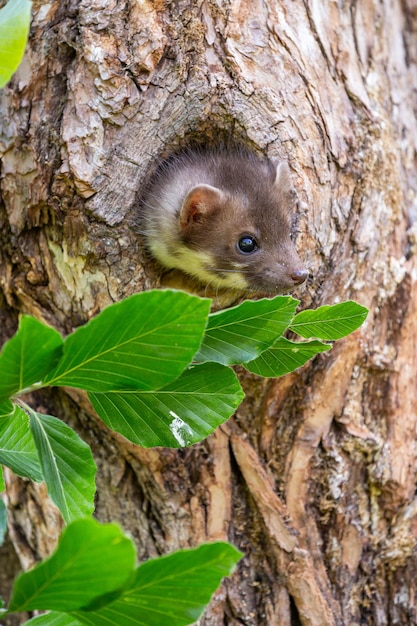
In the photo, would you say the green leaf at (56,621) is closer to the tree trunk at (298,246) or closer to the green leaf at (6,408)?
the green leaf at (6,408)

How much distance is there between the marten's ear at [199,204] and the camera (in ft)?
8.83

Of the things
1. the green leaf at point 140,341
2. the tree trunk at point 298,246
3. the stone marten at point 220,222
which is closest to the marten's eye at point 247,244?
the stone marten at point 220,222

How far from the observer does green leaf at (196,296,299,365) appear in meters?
1.50

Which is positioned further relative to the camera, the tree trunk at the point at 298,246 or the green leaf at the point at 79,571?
the tree trunk at the point at 298,246

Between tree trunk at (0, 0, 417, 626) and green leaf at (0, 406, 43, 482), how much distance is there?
0.92 meters

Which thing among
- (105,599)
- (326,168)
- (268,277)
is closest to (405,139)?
(326,168)

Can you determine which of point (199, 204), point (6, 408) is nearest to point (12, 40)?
point (6, 408)

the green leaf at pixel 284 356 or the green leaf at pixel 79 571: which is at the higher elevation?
the green leaf at pixel 284 356

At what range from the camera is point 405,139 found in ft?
10.5

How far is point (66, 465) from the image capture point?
4.91ft

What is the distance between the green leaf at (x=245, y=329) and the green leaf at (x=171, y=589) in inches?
18.8

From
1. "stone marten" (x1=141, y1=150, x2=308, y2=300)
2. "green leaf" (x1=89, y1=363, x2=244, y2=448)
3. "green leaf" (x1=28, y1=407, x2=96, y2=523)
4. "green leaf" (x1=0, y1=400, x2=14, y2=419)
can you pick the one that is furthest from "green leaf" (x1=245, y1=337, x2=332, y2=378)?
"stone marten" (x1=141, y1=150, x2=308, y2=300)

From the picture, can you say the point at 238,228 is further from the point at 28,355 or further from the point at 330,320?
the point at 28,355

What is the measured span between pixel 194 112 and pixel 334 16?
0.89m
